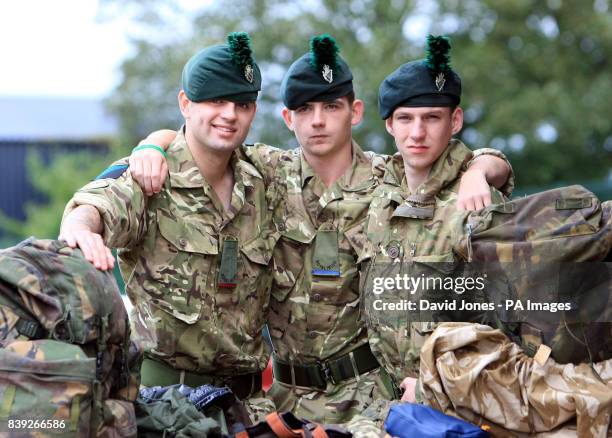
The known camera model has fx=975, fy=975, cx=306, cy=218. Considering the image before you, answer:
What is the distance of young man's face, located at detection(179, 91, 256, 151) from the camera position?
Answer: 4113 millimetres

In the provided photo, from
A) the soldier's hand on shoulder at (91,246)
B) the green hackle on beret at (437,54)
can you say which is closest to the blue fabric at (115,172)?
the soldier's hand on shoulder at (91,246)

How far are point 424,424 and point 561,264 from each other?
2.20ft

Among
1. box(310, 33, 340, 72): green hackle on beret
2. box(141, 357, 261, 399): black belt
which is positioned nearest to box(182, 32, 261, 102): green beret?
box(310, 33, 340, 72): green hackle on beret

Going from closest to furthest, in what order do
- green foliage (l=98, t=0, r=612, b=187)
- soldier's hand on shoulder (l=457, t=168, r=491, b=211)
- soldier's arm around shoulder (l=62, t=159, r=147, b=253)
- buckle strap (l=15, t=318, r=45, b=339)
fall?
buckle strap (l=15, t=318, r=45, b=339) → soldier's arm around shoulder (l=62, t=159, r=147, b=253) → soldier's hand on shoulder (l=457, t=168, r=491, b=211) → green foliage (l=98, t=0, r=612, b=187)

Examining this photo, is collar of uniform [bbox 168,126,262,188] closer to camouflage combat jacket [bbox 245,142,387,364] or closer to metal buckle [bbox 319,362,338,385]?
camouflage combat jacket [bbox 245,142,387,364]

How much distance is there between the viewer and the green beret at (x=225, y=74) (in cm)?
409

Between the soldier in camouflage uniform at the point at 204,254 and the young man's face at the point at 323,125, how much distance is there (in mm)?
293

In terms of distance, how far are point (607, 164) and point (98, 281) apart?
1788 cm

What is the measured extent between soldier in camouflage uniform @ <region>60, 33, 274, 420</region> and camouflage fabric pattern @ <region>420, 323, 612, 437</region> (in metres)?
1.19

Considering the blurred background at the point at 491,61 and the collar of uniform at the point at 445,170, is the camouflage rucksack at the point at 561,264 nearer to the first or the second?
the collar of uniform at the point at 445,170

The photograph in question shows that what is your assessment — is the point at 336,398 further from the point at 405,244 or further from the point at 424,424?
the point at 424,424

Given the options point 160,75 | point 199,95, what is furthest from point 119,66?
point 199,95

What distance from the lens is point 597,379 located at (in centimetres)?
301

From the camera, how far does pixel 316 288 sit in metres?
4.29
